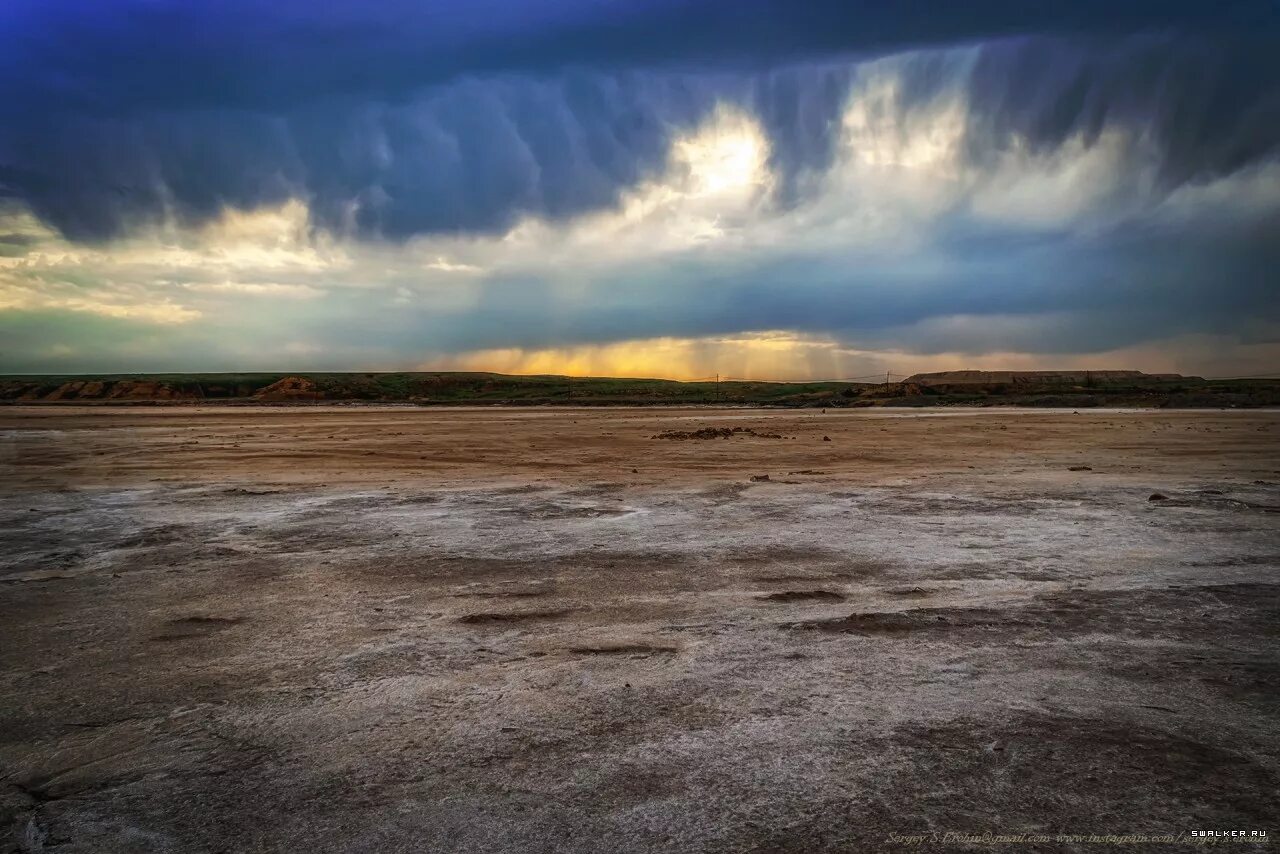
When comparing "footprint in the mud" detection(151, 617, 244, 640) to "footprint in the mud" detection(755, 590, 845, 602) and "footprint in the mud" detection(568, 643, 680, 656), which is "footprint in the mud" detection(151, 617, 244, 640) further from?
"footprint in the mud" detection(755, 590, 845, 602)

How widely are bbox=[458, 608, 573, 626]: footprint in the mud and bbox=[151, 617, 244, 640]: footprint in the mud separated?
1574 mm

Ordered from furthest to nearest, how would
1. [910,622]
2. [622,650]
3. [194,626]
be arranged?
1. [194,626]
2. [910,622]
3. [622,650]

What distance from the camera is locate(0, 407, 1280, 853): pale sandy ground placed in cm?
255

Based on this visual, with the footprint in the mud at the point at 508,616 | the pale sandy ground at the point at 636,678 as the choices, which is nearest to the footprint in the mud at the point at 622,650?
the pale sandy ground at the point at 636,678

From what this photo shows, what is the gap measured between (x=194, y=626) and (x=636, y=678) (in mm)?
3137

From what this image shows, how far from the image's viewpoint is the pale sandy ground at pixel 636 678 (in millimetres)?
2549

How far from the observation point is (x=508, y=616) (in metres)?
4.94

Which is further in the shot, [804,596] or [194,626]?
[804,596]

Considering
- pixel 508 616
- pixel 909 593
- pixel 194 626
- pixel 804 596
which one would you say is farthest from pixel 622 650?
pixel 194 626

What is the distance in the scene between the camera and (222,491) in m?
11.8

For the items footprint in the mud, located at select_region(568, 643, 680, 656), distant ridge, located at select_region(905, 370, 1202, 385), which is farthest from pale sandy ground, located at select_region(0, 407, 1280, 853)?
distant ridge, located at select_region(905, 370, 1202, 385)

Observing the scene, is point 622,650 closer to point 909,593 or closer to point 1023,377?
point 909,593

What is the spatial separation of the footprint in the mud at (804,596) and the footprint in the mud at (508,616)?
1.49 m

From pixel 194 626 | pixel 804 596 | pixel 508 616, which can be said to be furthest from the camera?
pixel 804 596
